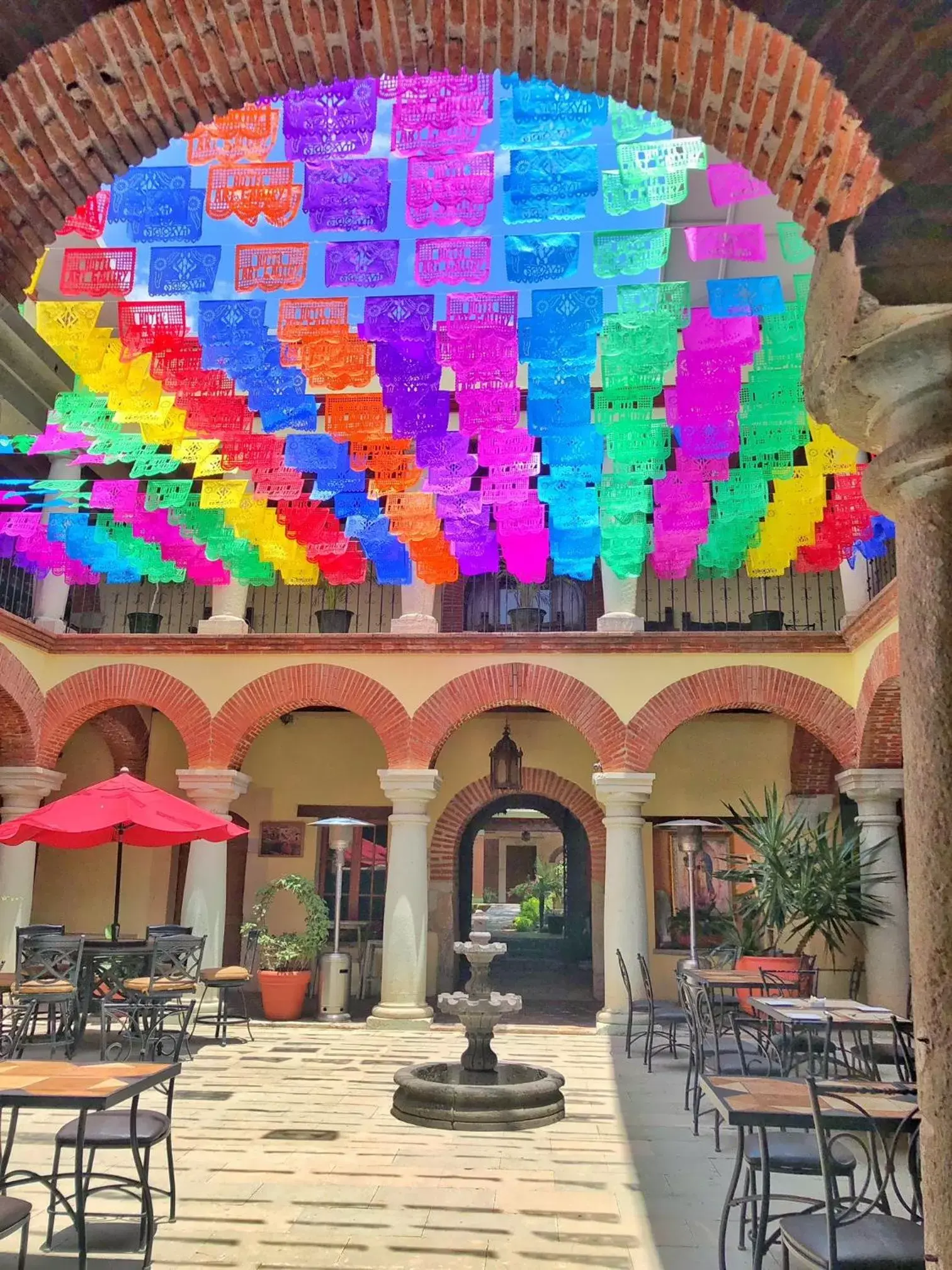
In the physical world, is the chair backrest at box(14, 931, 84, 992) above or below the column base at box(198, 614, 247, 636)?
below

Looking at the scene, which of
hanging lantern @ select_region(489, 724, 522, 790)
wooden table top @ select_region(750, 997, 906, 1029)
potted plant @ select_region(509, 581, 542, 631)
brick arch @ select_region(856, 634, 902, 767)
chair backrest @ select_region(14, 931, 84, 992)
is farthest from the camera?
potted plant @ select_region(509, 581, 542, 631)

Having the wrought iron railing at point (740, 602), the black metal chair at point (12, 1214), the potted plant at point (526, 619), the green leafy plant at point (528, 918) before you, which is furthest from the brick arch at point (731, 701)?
the green leafy plant at point (528, 918)

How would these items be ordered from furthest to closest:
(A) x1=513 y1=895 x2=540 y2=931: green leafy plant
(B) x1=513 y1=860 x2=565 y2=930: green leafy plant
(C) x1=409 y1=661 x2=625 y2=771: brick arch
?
(B) x1=513 y1=860 x2=565 y2=930: green leafy plant → (A) x1=513 y1=895 x2=540 y2=931: green leafy plant → (C) x1=409 y1=661 x2=625 y2=771: brick arch

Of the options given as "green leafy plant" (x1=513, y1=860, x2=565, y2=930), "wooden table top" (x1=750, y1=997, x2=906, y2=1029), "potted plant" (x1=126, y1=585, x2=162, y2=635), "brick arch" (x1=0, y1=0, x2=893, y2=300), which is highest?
"potted plant" (x1=126, y1=585, x2=162, y2=635)

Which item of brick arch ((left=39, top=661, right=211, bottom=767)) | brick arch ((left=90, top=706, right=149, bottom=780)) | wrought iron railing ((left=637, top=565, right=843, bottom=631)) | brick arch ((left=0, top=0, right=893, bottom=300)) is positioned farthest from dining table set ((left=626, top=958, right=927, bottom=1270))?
brick arch ((left=90, top=706, right=149, bottom=780))

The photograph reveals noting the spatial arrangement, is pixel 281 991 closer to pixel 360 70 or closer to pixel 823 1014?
pixel 823 1014

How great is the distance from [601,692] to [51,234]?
26.7 ft

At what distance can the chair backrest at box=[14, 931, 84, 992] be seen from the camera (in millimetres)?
8000

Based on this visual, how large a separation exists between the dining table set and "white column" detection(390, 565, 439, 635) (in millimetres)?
5483

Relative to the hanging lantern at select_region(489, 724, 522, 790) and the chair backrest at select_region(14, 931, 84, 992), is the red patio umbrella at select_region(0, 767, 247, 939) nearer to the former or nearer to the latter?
the chair backrest at select_region(14, 931, 84, 992)

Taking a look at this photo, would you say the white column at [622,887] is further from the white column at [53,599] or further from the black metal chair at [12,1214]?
the black metal chair at [12,1214]

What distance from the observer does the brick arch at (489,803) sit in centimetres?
1276

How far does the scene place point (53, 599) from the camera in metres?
11.8

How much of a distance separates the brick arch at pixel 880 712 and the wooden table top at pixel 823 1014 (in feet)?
11.9
